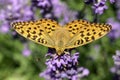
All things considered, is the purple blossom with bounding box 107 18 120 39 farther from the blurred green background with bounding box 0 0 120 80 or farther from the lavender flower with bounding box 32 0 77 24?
the lavender flower with bounding box 32 0 77 24

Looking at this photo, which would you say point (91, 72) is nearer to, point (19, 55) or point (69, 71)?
point (19, 55)

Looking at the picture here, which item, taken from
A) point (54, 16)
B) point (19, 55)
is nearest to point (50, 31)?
point (54, 16)

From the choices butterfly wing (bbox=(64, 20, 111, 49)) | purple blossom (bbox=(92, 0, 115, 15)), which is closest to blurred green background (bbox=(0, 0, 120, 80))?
purple blossom (bbox=(92, 0, 115, 15))

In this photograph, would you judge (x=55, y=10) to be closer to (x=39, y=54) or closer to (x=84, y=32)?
(x=39, y=54)

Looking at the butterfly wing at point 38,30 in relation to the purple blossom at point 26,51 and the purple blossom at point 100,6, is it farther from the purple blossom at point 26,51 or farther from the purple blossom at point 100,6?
the purple blossom at point 26,51

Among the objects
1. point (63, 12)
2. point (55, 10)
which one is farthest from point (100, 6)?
point (63, 12)

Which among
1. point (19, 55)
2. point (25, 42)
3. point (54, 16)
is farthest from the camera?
point (19, 55)

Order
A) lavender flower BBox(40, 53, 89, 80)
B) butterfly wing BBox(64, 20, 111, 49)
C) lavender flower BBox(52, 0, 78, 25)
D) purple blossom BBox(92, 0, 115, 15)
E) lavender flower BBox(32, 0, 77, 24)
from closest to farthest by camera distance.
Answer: butterfly wing BBox(64, 20, 111, 49) < lavender flower BBox(40, 53, 89, 80) < purple blossom BBox(92, 0, 115, 15) < lavender flower BBox(32, 0, 77, 24) < lavender flower BBox(52, 0, 78, 25)
